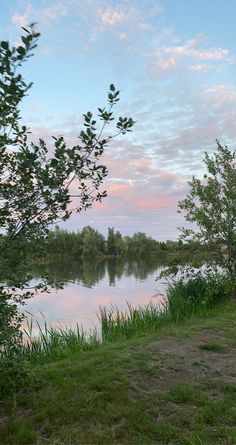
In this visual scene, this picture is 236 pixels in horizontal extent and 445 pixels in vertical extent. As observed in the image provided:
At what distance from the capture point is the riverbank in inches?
141

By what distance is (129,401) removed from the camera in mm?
4141

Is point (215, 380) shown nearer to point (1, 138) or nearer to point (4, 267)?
point (4, 267)

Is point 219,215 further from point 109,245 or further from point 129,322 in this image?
point 109,245

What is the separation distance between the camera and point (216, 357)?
582 cm

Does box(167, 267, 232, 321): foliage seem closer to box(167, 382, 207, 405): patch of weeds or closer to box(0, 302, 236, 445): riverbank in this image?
box(0, 302, 236, 445): riverbank

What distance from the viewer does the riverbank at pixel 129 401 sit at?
11.8ft

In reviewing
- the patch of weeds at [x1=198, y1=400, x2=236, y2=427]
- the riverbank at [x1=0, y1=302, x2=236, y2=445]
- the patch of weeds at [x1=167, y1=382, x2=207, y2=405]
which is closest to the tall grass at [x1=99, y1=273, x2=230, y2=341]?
the riverbank at [x1=0, y1=302, x2=236, y2=445]

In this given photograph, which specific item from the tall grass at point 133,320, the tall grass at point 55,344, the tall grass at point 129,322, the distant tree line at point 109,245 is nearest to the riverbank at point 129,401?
the tall grass at point 133,320

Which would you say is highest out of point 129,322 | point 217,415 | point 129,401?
point 129,322

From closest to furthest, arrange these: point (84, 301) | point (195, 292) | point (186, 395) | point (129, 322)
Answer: point (186, 395)
point (129, 322)
point (195, 292)
point (84, 301)

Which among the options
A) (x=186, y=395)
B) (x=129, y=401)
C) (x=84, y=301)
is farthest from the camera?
(x=84, y=301)

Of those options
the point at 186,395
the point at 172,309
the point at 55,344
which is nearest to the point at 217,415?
the point at 186,395

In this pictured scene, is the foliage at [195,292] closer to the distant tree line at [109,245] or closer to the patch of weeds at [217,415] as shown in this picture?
the patch of weeds at [217,415]

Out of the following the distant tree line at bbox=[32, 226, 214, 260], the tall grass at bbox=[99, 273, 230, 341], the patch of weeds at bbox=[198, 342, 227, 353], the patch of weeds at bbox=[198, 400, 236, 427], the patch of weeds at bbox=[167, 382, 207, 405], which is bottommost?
the patch of weeds at bbox=[198, 400, 236, 427]
